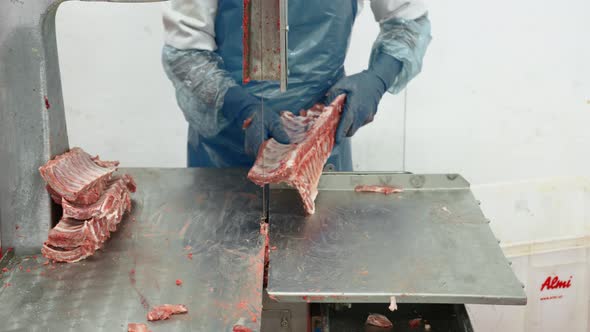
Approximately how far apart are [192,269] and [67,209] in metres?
0.51

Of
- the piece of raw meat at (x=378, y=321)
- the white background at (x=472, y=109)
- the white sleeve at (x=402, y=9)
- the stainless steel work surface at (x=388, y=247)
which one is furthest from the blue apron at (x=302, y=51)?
the piece of raw meat at (x=378, y=321)

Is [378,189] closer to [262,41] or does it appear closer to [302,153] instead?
[302,153]

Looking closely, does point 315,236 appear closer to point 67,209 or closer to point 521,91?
point 67,209

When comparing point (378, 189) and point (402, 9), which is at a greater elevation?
point (402, 9)

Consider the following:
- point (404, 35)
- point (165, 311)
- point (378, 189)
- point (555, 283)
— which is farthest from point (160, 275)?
point (555, 283)

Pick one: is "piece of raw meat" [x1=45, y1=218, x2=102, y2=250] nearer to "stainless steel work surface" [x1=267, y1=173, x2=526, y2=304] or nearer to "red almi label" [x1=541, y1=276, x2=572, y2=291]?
"stainless steel work surface" [x1=267, y1=173, x2=526, y2=304]

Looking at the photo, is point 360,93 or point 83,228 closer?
point 83,228

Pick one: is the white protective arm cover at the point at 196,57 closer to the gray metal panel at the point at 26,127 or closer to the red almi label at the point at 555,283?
the gray metal panel at the point at 26,127

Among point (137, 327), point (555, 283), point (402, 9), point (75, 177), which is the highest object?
point (402, 9)

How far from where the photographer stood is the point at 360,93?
3145 millimetres

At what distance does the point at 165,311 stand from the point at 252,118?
117 centimetres

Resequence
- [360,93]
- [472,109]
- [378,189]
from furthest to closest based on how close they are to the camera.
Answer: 1. [472,109]
2. [360,93]
3. [378,189]

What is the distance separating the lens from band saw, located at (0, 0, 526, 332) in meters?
2.08

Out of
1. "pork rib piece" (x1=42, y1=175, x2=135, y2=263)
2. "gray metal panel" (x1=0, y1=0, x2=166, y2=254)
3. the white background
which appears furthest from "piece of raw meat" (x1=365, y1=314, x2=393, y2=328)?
the white background
